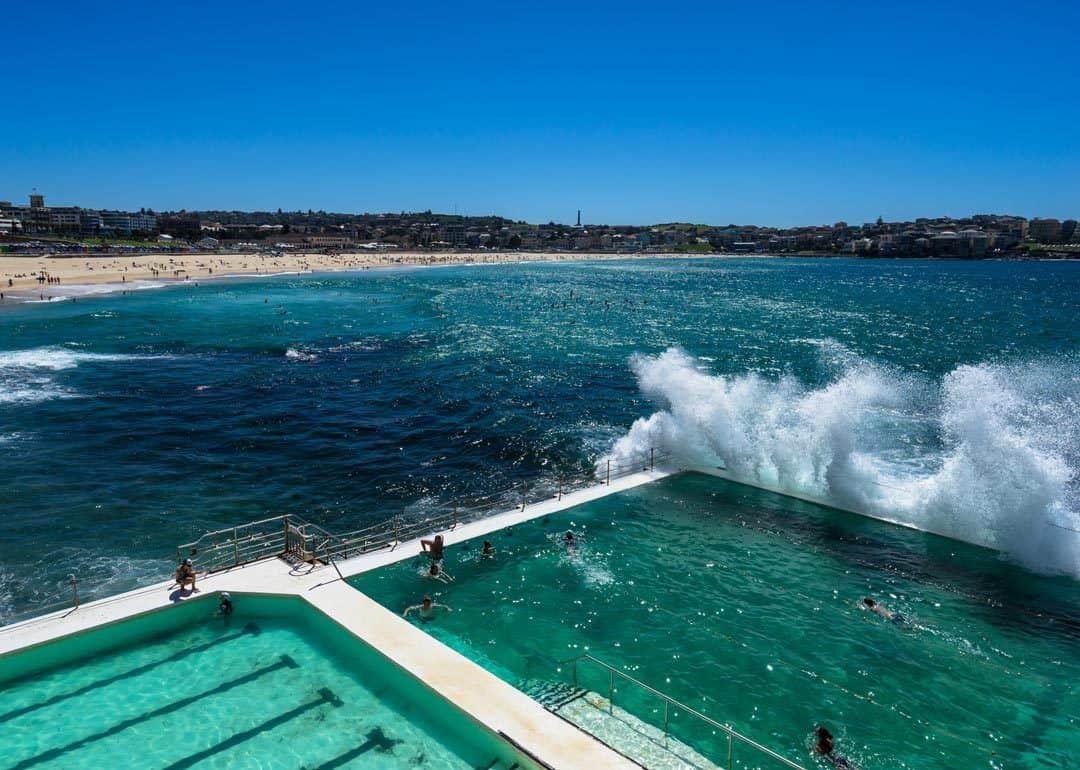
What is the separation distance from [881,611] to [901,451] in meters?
15.8

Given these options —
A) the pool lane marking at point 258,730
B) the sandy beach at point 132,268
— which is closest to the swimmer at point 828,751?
the pool lane marking at point 258,730

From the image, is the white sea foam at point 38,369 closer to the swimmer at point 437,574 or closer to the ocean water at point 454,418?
the ocean water at point 454,418

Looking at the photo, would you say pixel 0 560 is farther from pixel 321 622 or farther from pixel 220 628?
pixel 321 622

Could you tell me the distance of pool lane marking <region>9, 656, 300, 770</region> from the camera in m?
10.4

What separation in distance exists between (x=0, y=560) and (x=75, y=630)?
8.10 m

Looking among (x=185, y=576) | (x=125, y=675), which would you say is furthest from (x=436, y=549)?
(x=125, y=675)

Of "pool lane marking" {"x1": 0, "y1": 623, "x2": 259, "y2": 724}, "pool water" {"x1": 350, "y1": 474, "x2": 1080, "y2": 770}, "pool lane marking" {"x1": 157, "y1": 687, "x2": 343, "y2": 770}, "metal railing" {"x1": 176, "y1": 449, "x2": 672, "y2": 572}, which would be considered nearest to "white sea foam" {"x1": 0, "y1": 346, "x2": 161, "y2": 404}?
"metal railing" {"x1": 176, "y1": 449, "x2": 672, "y2": 572}

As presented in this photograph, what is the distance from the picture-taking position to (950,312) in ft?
309

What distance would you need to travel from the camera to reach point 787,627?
15.2 meters

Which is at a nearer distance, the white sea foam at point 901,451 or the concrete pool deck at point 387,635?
the concrete pool deck at point 387,635

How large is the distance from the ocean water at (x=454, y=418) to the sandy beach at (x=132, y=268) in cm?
1680

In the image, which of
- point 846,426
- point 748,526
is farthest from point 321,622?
point 846,426

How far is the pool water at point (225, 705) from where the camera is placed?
10.6 meters

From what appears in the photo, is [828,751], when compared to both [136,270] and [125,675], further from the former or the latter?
[136,270]
